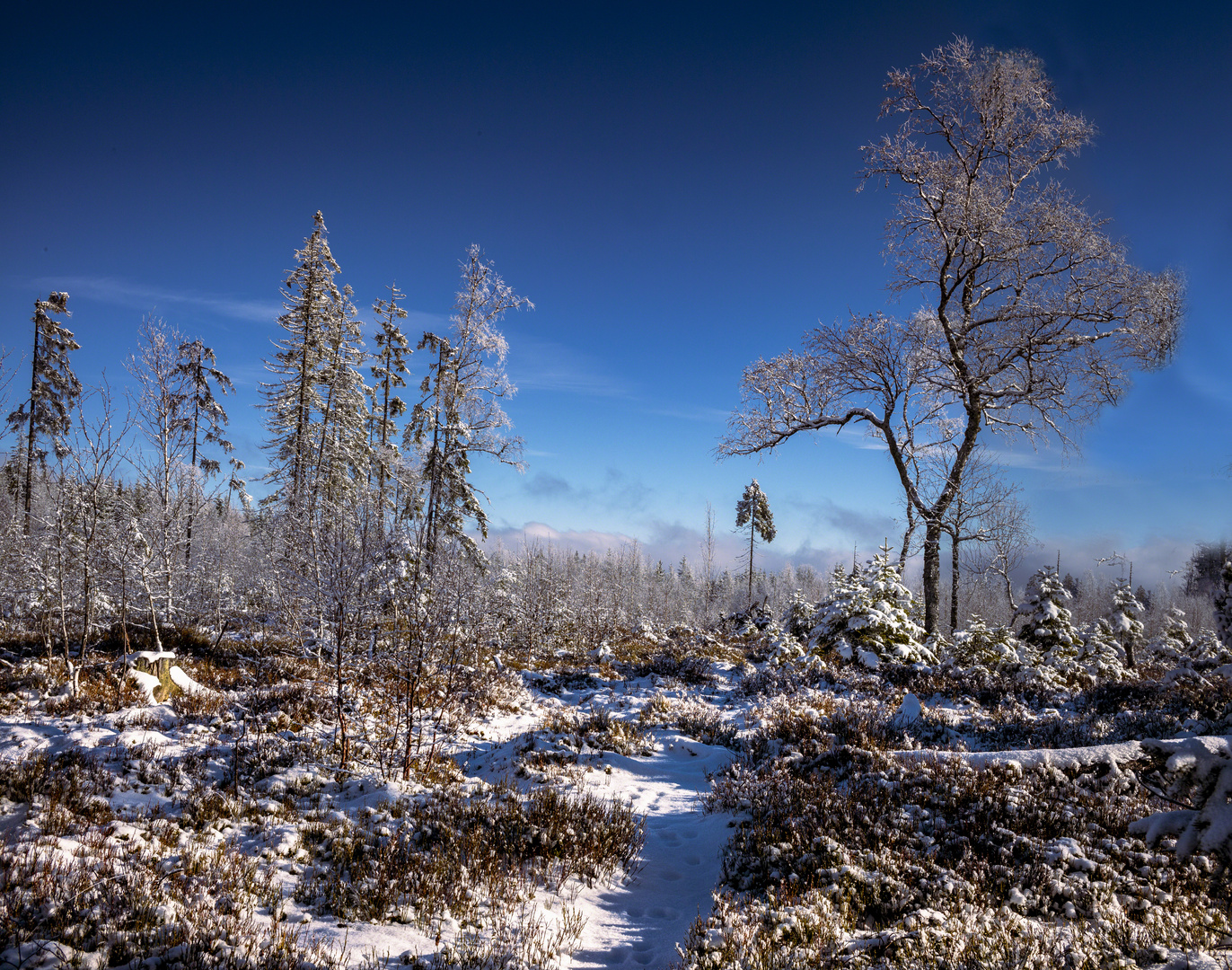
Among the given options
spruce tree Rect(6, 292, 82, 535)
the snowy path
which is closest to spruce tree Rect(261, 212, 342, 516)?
spruce tree Rect(6, 292, 82, 535)

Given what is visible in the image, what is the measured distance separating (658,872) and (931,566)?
11.2m

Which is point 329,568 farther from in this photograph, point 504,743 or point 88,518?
point 88,518

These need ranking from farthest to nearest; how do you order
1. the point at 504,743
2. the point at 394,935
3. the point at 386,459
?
the point at 386,459
the point at 504,743
the point at 394,935

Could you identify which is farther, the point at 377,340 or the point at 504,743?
the point at 377,340

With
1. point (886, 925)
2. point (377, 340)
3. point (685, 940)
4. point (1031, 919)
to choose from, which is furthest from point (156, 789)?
point (377, 340)

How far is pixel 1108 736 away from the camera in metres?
9.02

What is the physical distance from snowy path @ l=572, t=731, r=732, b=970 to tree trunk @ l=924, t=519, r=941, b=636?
7703mm

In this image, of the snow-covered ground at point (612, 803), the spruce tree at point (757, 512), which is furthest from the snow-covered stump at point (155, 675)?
the spruce tree at point (757, 512)

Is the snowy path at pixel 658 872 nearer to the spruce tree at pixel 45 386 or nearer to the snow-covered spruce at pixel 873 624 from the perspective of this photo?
the snow-covered spruce at pixel 873 624

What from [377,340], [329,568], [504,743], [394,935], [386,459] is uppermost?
[377,340]

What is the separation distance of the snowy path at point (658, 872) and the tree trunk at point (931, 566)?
25.3 feet

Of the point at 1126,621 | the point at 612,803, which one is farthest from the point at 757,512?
the point at 612,803

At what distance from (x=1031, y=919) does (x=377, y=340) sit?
28413 mm

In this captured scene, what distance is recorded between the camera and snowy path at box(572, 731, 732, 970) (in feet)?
15.6
